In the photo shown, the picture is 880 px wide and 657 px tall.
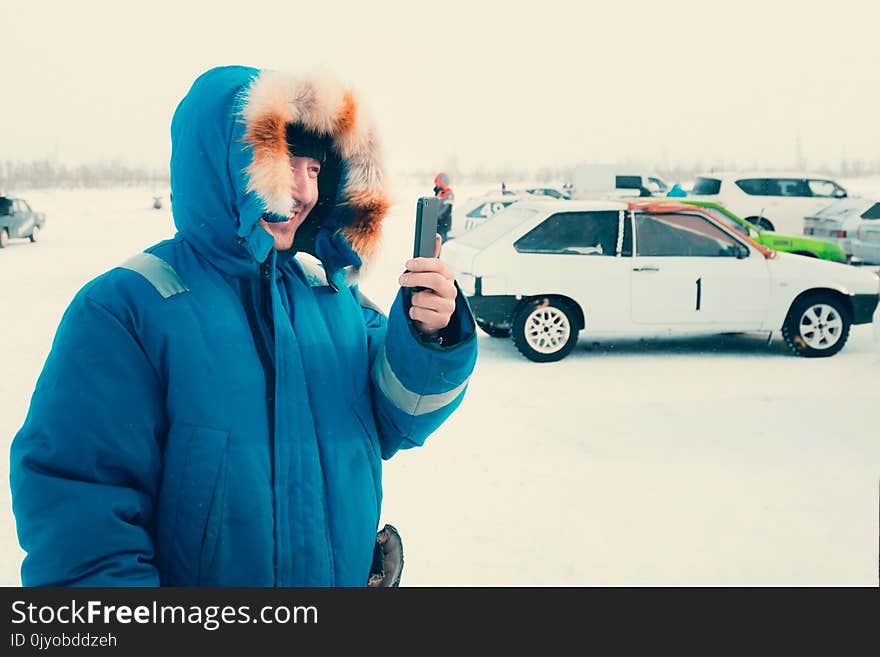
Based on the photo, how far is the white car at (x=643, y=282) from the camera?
889 cm

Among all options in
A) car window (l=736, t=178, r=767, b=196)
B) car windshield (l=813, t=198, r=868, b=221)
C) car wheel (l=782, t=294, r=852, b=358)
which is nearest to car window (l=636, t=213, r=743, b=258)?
car wheel (l=782, t=294, r=852, b=358)

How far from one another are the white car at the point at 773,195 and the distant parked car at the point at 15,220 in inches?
746

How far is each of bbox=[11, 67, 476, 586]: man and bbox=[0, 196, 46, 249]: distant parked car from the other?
1011 inches

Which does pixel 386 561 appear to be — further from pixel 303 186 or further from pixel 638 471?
pixel 638 471

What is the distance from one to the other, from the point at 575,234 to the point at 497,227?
924mm

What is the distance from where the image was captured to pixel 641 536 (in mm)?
4406

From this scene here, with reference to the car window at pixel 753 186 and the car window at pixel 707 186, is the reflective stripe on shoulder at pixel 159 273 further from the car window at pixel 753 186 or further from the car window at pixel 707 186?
the car window at pixel 753 186

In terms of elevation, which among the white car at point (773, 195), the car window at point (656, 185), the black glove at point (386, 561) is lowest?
the black glove at point (386, 561)

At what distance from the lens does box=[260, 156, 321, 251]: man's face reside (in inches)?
71.6

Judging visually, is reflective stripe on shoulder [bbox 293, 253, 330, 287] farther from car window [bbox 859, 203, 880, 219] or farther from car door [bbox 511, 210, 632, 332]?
car window [bbox 859, 203, 880, 219]

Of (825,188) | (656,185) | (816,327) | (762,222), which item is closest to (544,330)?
(816,327)

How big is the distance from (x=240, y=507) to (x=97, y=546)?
251 millimetres

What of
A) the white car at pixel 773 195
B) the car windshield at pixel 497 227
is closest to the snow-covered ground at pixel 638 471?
the car windshield at pixel 497 227

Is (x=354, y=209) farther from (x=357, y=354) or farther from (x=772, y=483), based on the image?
(x=772, y=483)
